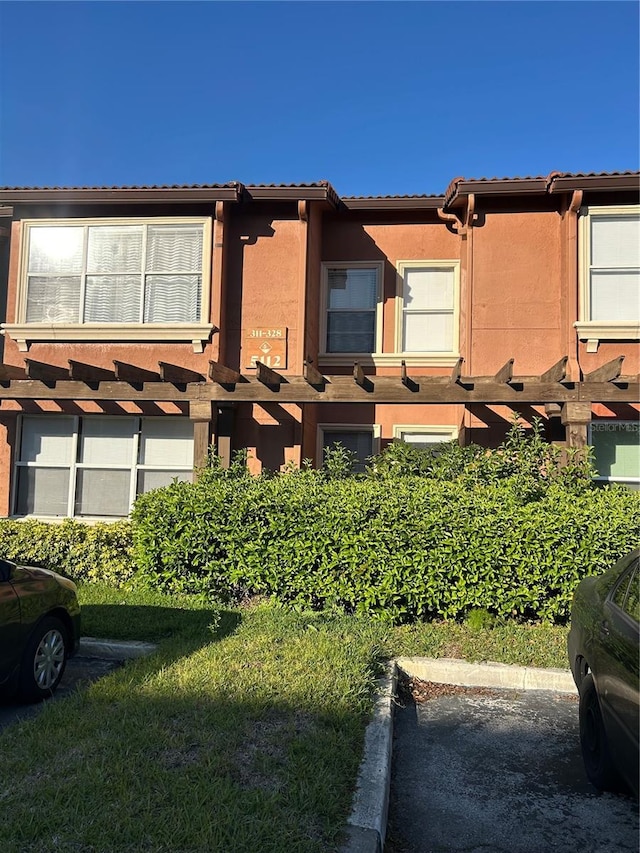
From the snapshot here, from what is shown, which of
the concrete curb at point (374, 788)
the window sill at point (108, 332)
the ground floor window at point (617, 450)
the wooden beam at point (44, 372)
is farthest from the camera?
the window sill at point (108, 332)

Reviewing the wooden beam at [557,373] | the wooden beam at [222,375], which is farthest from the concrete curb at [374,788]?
the wooden beam at [557,373]

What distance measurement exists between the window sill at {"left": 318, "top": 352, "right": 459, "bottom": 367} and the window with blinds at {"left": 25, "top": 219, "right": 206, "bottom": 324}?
2.32m

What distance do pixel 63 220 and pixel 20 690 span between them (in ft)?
26.5

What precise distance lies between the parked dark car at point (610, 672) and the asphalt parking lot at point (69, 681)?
11.6 feet

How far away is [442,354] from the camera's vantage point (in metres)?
10.5

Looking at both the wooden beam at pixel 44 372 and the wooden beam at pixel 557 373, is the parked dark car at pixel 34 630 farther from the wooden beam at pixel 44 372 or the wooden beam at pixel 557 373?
the wooden beam at pixel 557 373

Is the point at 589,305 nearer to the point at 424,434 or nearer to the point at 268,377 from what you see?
the point at 424,434

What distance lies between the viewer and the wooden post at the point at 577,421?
836 centimetres

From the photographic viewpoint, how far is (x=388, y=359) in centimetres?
1059

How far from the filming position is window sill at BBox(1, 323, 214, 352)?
392 inches

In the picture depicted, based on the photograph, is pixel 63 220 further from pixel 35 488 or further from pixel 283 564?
pixel 283 564

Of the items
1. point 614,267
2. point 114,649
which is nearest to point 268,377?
point 114,649

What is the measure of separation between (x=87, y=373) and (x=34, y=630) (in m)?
4.64

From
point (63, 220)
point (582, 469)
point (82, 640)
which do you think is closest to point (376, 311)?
point (582, 469)
